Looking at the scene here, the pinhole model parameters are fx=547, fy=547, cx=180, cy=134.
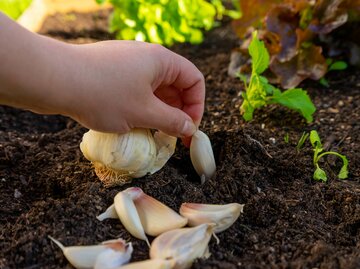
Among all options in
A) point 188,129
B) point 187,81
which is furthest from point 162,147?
point 187,81

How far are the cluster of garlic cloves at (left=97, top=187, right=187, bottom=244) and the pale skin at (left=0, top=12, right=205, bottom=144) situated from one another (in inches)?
8.1

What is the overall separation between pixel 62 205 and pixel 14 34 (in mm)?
518

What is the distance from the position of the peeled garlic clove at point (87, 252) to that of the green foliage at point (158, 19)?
201 centimetres

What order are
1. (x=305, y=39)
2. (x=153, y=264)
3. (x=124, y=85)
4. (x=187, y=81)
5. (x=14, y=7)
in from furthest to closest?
1. (x=14, y=7)
2. (x=305, y=39)
3. (x=187, y=81)
4. (x=124, y=85)
5. (x=153, y=264)

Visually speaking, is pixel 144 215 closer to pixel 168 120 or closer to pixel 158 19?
pixel 168 120

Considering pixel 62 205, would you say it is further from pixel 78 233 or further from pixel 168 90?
pixel 168 90

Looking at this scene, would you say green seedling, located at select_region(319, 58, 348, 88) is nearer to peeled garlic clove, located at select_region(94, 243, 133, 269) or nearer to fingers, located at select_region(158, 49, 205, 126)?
fingers, located at select_region(158, 49, 205, 126)

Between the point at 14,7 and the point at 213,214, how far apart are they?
9.24 feet

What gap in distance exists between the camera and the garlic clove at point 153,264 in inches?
53.2

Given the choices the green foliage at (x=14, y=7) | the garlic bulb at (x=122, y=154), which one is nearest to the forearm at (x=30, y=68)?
the garlic bulb at (x=122, y=154)

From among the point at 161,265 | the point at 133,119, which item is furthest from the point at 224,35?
the point at 161,265

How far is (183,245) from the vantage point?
4.69 ft

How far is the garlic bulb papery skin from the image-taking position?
1528 millimetres

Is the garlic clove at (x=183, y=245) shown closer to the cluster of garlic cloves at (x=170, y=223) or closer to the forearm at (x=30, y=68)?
the cluster of garlic cloves at (x=170, y=223)
